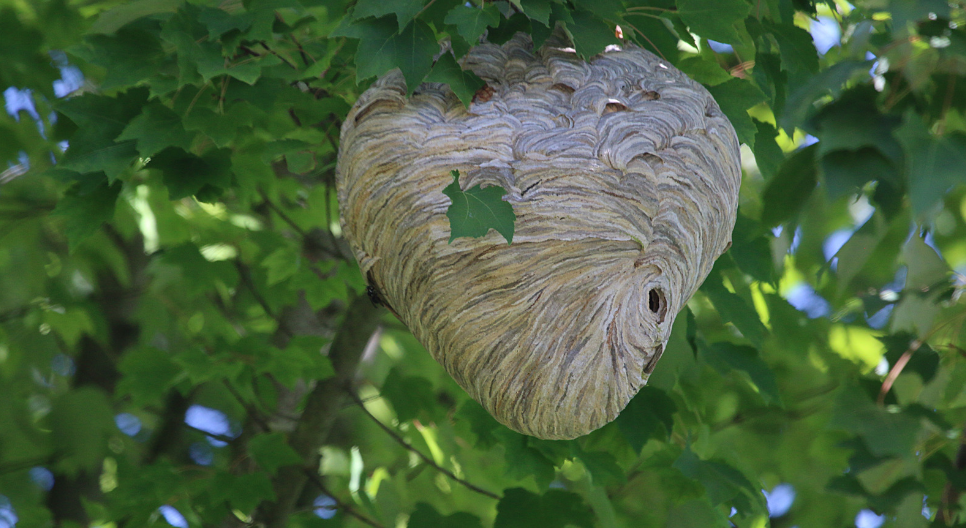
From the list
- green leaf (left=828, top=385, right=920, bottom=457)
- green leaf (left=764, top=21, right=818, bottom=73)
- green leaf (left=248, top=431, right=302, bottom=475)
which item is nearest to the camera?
green leaf (left=828, top=385, right=920, bottom=457)

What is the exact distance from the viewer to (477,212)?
1.67m

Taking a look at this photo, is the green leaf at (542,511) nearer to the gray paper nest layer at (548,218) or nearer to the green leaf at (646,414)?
the green leaf at (646,414)

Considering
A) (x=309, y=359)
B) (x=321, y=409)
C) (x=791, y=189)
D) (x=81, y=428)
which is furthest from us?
(x=81, y=428)

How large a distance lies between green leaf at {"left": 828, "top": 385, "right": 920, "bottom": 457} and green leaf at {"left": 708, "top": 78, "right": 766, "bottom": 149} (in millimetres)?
698

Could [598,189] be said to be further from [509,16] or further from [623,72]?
[509,16]

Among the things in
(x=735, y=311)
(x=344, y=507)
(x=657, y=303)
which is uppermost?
(x=657, y=303)

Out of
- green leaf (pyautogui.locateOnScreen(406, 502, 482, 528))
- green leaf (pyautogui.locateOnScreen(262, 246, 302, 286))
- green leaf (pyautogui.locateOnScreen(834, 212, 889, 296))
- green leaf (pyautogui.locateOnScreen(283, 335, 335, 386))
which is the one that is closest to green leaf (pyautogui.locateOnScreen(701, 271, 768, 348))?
green leaf (pyautogui.locateOnScreen(834, 212, 889, 296))

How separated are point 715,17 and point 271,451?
2092 millimetres

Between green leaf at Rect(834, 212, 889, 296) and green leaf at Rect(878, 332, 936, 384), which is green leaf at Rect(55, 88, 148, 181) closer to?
green leaf at Rect(834, 212, 889, 296)

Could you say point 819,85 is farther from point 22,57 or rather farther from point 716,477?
point 22,57

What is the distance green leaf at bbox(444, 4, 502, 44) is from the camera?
183cm

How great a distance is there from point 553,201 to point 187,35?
1.06 m

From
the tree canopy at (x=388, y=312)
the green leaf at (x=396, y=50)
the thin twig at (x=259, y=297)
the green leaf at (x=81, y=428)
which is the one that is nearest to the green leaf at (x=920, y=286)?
the tree canopy at (x=388, y=312)

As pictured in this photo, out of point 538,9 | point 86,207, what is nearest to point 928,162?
point 538,9
